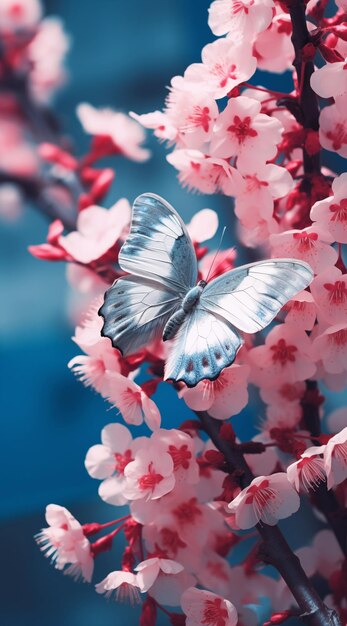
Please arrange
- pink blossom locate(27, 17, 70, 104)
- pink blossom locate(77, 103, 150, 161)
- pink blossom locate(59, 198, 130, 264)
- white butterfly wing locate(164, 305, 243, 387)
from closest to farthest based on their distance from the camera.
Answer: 1. white butterfly wing locate(164, 305, 243, 387)
2. pink blossom locate(59, 198, 130, 264)
3. pink blossom locate(77, 103, 150, 161)
4. pink blossom locate(27, 17, 70, 104)

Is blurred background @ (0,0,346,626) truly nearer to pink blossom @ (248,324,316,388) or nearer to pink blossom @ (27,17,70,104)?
pink blossom @ (27,17,70,104)

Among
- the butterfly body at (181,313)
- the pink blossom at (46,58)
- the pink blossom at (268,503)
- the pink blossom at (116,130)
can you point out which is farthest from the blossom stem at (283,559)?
the pink blossom at (46,58)

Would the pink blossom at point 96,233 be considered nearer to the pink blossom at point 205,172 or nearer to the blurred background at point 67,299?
the pink blossom at point 205,172

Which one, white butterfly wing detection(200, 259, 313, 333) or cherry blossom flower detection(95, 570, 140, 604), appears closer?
white butterfly wing detection(200, 259, 313, 333)

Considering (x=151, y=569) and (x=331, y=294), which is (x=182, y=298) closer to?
(x=331, y=294)

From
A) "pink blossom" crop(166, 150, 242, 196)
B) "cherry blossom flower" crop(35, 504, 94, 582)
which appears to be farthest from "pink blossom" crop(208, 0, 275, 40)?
"cherry blossom flower" crop(35, 504, 94, 582)

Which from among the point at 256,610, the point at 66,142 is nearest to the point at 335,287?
the point at 256,610
